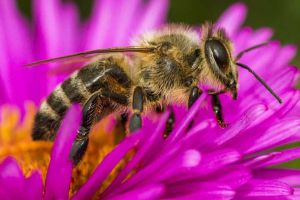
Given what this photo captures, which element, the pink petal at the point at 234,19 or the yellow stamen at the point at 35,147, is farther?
the pink petal at the point at 234,19

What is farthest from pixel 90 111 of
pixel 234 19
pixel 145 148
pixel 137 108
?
pixel 234 19

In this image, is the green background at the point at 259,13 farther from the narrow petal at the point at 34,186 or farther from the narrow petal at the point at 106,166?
the narrow petal at the point at 34,186

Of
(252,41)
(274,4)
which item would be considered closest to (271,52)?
(252,41)

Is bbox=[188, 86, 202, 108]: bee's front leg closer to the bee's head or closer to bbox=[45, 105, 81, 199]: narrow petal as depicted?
the bee's head

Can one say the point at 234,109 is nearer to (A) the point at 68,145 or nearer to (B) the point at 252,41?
(B) the point at 252,41

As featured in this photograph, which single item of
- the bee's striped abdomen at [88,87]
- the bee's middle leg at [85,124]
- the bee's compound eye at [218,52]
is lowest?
the bee's middle leg at [85,124]

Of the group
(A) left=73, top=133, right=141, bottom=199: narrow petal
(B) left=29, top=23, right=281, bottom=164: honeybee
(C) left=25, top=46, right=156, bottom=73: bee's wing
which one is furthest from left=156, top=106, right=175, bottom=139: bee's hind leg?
(A) left=73, top=133, right=141, bottom=199: narrow petal

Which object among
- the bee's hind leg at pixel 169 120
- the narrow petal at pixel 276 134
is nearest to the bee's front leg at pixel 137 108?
the bee's hind leg at pixel 169 120
